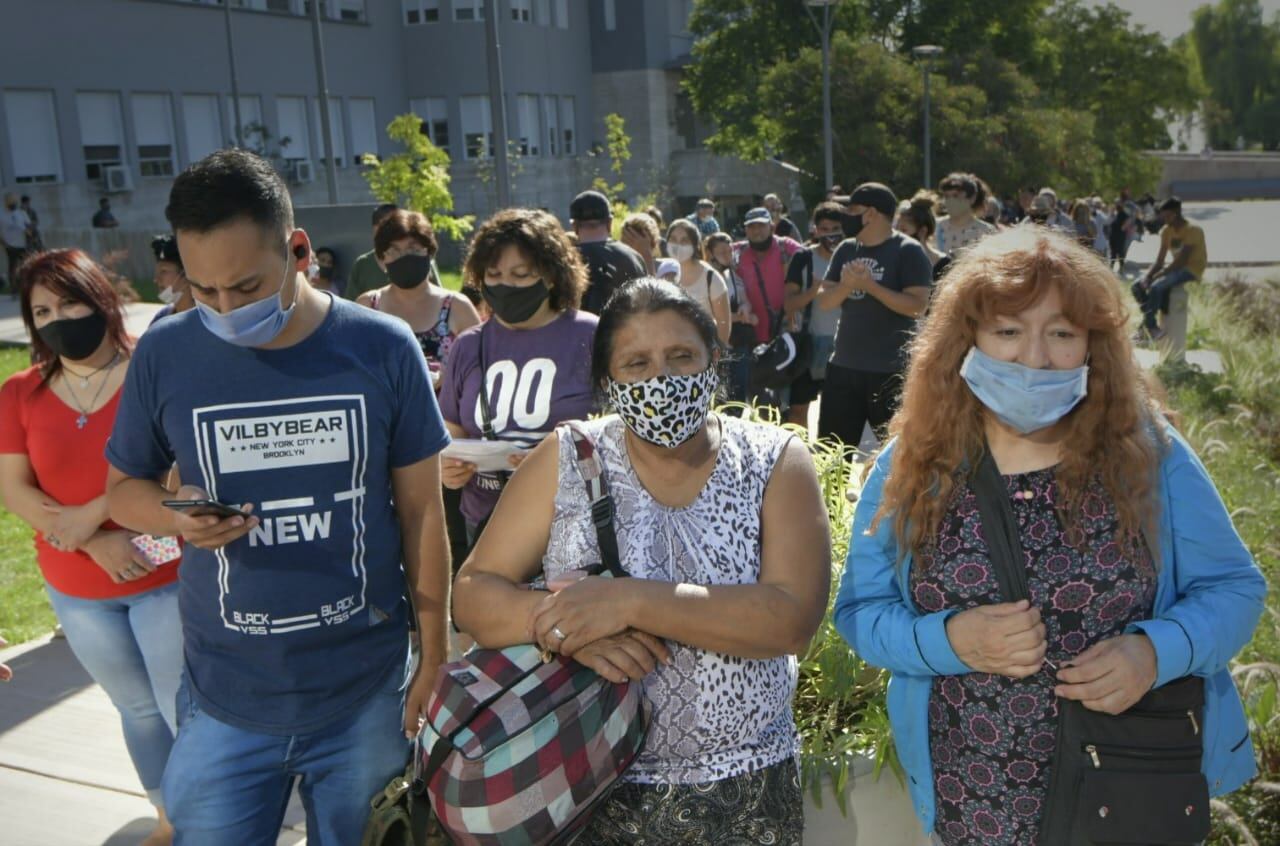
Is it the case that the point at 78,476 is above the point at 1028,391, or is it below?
below

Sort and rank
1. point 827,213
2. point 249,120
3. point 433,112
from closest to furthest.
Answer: point 827,213 → point 249,120 → point 433,112

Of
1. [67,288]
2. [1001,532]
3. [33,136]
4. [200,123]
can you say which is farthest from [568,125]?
[1001,532]

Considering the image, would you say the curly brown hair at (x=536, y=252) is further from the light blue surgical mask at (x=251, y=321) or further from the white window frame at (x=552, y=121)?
the white window frame at (x=552, y=121)

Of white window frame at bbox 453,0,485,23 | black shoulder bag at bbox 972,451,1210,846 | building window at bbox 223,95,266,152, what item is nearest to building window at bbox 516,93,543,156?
white window frame at bbox 453,0,485,23

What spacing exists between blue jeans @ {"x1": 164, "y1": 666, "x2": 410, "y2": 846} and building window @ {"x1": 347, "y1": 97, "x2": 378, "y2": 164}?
1604 inches

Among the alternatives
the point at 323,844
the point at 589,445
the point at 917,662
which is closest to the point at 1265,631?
the point at 917,662

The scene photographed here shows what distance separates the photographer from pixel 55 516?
3.64m

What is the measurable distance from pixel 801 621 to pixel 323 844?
1264 mm

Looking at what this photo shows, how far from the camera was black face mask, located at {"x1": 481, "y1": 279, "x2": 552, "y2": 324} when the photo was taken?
14.3 ft

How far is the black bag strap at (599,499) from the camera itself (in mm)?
2602

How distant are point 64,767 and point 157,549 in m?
2.01

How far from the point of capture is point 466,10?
147ft

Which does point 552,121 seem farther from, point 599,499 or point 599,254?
point 599,499

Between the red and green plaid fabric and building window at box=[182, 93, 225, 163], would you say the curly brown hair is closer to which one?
the red and green plaid fabric
